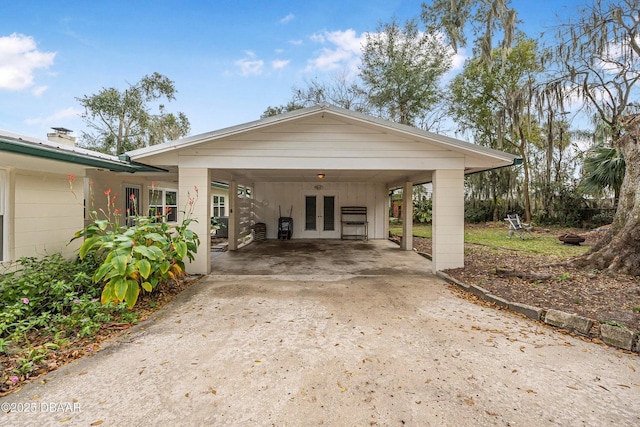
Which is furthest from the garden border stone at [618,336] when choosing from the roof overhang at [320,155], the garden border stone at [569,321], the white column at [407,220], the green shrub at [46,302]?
the white column at [407,220]

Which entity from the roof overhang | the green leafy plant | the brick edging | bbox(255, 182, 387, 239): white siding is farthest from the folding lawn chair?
the green leafy plant

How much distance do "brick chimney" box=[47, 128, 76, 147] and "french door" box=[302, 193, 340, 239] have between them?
7.10 meters

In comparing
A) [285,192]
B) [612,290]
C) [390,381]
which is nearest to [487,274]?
[612,290]

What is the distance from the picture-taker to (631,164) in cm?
514

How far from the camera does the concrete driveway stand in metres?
1.82

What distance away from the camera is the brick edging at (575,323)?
107 inches

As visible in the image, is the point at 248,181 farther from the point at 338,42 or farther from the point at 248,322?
the point at 338,42

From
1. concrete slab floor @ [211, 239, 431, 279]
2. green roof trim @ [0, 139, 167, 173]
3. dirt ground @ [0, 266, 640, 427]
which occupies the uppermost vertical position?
green roof trim @ [0, 139, 167, 173]

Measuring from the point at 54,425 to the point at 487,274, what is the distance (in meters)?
5.73

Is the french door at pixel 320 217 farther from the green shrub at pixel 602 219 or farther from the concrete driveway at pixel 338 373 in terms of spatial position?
the green shrub at pixel 602 219

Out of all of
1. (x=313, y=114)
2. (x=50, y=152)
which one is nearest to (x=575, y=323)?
(x=313, y=114)

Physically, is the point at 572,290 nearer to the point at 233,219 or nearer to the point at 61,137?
the point at 233,219

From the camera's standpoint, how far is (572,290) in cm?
402

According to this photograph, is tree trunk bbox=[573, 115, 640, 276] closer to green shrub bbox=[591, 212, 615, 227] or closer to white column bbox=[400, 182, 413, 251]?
white column bbox=[400, 182, 413, 251]
